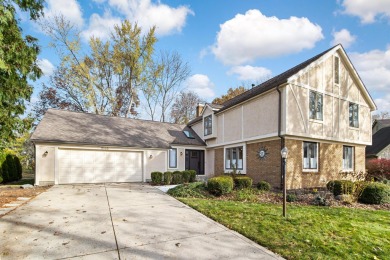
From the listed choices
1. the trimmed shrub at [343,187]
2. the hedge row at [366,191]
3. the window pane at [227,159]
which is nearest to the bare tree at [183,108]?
the window pane at [227,159]

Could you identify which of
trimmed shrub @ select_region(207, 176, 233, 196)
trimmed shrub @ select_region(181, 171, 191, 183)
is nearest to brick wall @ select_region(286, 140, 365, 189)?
trimmed shrub @ select_region(207, 176, 233, 196)

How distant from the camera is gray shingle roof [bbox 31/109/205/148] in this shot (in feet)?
47.2

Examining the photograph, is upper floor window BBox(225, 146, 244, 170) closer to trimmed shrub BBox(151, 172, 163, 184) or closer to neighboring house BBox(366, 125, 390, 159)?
trimmed shrub BBox(151, 172, 163, 184)

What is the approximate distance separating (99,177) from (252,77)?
89.1 ft

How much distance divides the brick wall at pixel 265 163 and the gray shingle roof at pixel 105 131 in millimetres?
5795

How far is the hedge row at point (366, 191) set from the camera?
30.7ft

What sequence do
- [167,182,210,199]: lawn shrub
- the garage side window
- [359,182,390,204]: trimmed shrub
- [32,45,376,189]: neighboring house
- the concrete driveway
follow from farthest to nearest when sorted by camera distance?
the garage side window < [32,45,376,189]: neighboring house < [167,182,210,199]: lawn shrub < [359,182,390,204]: trimmed shrub < the concrete driveway

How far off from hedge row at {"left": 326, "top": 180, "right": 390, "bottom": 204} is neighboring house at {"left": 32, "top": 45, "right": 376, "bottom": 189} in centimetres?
258

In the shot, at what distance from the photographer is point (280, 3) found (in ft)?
36.7

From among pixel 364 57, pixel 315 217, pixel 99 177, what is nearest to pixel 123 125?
pixel 99 177

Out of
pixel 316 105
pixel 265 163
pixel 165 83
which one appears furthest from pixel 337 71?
pixel 165 83

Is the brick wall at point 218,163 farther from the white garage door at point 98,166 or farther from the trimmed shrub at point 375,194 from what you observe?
the trimmed shrub at point 375,194

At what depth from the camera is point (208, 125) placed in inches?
739

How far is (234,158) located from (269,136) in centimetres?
399
